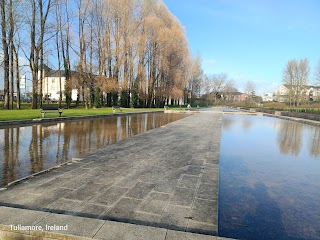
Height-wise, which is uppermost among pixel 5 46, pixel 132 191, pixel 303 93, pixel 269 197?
pixel 5 46

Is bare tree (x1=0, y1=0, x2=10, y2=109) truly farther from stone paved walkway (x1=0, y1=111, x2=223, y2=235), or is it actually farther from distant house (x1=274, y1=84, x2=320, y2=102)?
distant house (x1=274, y1=84, x2=320, y2=102)

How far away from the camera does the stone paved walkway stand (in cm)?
286

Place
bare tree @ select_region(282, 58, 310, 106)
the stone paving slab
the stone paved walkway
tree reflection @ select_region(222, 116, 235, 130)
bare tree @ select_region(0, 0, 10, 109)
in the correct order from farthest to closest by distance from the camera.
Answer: bare tree @ select_region(282, 58, 310, 106) < bare tree @ select_region(0, 0, 10, 109) < tree reflection @ select_region(222, 116, 235, 130) < the stone paved walkway < the stone paving slab

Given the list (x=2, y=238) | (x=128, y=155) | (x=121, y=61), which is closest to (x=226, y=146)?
(x=128, y=155)

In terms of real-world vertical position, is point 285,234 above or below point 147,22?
below

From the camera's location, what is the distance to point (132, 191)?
3.66 metres

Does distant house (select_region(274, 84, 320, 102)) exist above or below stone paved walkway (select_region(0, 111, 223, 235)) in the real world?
above

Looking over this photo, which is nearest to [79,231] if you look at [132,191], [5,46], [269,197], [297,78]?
[132,191]

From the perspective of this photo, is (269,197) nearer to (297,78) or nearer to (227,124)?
(227,124)

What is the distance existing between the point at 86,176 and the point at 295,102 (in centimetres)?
5820

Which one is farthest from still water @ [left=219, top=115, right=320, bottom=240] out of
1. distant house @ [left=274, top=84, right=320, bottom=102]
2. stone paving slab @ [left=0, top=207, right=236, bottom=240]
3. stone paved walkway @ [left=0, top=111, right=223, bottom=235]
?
distant house @ [left=274, top=84, right=320, bottom=102]

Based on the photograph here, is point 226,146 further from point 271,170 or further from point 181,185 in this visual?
point 181,185

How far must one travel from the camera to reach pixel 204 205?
3.18 m

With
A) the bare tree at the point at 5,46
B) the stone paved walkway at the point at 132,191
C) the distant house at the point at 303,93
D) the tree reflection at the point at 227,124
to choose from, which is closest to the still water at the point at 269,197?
the stone paved walkway at the point at 132,191
